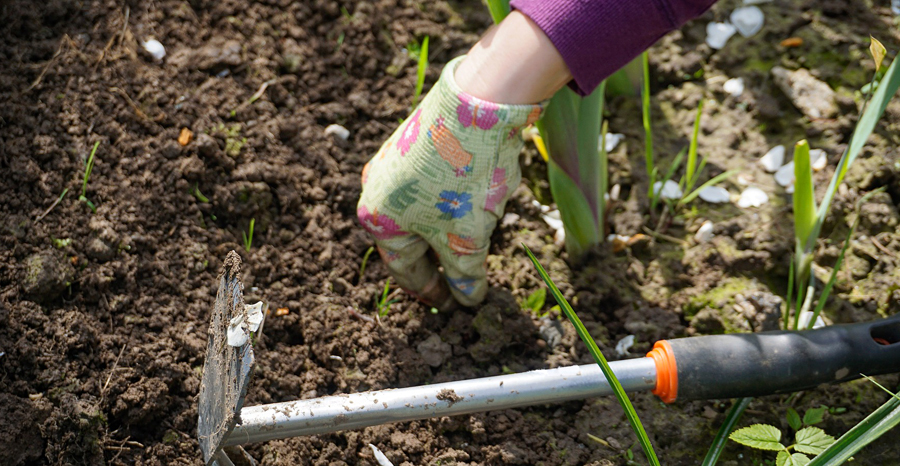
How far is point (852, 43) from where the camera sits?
178 cm

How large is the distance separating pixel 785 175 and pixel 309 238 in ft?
3.79

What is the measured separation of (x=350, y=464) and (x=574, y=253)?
678 mm

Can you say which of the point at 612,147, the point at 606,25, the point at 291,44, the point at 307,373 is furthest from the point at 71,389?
the point at 612,147

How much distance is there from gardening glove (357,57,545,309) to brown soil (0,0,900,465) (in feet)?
0.58

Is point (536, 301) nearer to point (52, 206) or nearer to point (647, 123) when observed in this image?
point (647, 123)

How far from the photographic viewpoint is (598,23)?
1142 mm

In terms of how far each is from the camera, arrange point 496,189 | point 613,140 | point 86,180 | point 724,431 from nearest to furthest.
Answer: point 724,431 < point 496,189 < point 86,180 < point 613,140

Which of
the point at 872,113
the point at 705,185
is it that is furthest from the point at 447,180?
the point at 872,113

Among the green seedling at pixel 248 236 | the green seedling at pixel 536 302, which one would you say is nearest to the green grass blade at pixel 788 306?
the green seedling at pixel 536 302

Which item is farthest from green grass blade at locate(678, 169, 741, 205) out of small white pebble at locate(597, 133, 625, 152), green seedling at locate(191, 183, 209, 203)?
green seedling at locate(191, 183, 209, 203)

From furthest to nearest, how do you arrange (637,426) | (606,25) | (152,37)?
1. (152,37)
2. (606,25)
3. (637,426)

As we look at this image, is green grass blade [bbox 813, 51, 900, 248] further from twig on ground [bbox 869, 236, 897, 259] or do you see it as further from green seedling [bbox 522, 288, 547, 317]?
green seedling [bbox 522, 288, 547, 317]

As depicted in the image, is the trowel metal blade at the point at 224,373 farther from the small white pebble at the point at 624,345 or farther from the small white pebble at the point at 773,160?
the small white pebble at the point at 773,160

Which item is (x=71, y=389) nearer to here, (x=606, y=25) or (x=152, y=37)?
(x=152, y=37)
